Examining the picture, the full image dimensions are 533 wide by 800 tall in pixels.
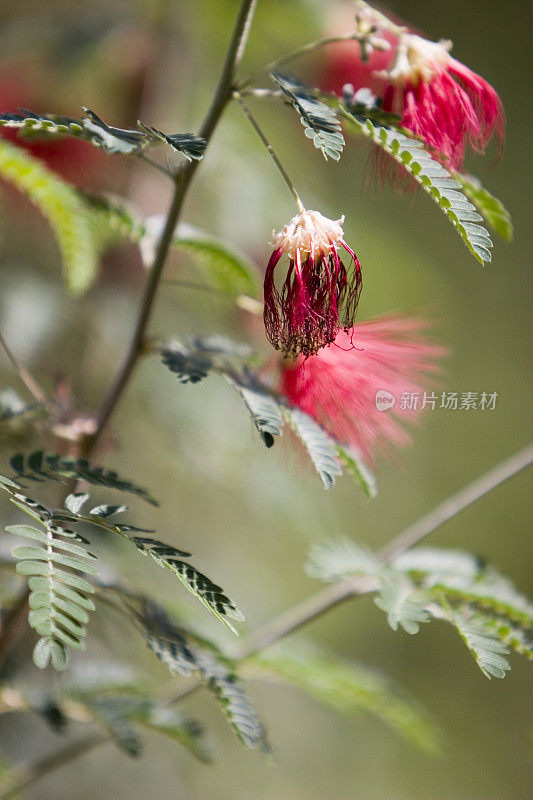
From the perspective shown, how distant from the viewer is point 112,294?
0.91 meters

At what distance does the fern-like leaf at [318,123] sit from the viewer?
1.02ft

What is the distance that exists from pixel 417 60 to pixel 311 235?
0.12 m

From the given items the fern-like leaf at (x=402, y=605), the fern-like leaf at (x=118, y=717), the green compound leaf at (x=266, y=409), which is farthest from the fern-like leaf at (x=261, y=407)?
the fern-like leaf at (x=118, y=717)

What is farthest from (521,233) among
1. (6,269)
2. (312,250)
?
(312,250)

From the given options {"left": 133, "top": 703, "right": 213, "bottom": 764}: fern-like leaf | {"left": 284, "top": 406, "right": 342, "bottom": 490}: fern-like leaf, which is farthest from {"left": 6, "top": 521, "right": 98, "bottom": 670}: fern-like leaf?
{"left": 133, "top": 703, "right": 213, "bottom": 764}: fern-like leaf

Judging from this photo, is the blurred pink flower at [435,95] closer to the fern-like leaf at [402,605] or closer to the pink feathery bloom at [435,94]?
the pink feathery bloom at [435,94]

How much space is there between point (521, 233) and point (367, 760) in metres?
1.19

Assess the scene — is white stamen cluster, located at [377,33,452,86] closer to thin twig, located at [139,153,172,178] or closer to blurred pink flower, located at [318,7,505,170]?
blurred pink flower, located at [318,7,505,170]

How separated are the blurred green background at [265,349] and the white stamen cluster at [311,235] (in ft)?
0.29

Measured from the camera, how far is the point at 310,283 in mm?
327

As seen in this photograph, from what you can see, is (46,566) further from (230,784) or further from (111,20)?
(230,784)

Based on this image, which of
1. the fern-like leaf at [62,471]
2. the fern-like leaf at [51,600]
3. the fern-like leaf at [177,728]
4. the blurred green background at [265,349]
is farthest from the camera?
the blurred green background at [265,349]

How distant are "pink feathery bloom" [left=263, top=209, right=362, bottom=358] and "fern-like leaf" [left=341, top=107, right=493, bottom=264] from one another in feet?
0.12

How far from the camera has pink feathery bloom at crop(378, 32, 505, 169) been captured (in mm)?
373
